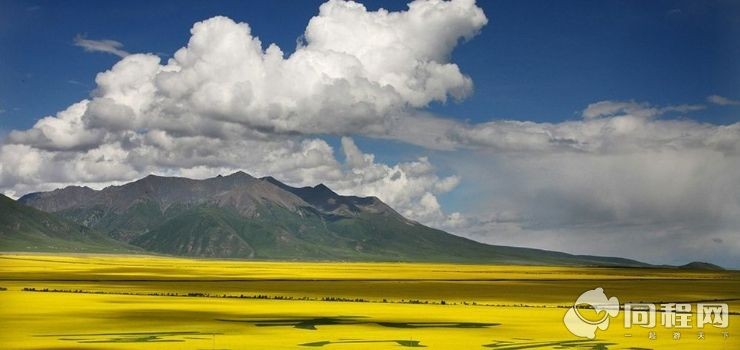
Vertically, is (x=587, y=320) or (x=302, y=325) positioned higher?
(x=587, y=320)

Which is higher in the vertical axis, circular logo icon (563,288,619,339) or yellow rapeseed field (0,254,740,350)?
circular logo icon (563,288,619,339)

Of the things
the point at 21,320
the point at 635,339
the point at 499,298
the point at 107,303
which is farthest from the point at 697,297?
the point at 21,320

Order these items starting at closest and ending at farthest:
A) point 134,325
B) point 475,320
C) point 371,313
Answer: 1. point 134,325
2. point 475,320
3. point 371,313

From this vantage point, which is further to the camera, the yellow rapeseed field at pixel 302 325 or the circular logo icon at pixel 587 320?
the circular logo icon at pixel 587 320

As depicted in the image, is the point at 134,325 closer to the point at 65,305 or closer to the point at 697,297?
the point at 65,305

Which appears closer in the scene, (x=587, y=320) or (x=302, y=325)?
(x=302, y=325)

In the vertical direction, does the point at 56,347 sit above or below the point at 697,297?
below

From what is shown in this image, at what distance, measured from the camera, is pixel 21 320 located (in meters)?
59.0

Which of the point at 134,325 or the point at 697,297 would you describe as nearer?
the point at 134,325

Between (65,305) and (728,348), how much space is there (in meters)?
55.7

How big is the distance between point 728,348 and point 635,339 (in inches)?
223

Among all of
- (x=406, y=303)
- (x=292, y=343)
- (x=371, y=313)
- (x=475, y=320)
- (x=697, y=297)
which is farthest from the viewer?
(x=697, y=297)

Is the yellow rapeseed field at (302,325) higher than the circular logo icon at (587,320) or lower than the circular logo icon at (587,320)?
lower

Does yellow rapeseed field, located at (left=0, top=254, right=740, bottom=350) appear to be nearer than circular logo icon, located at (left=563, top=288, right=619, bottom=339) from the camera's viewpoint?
Yes
